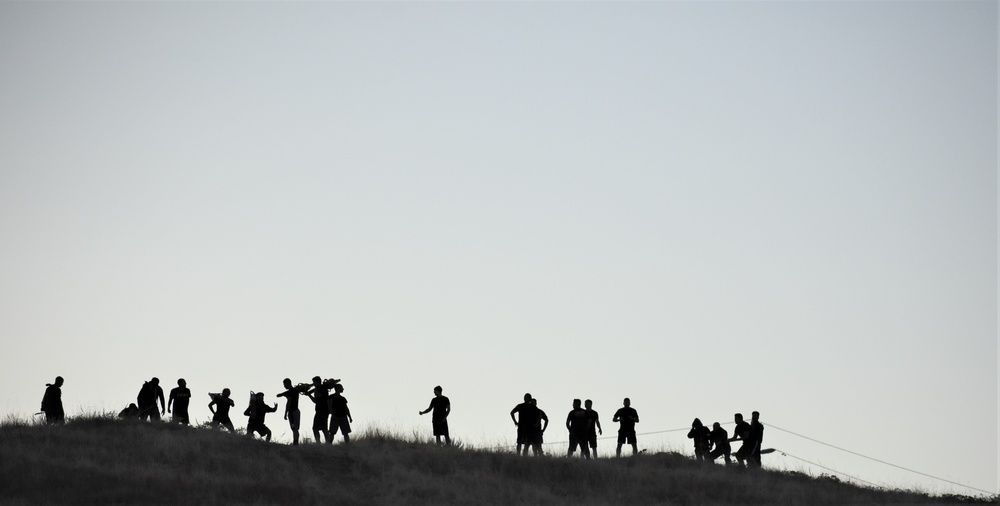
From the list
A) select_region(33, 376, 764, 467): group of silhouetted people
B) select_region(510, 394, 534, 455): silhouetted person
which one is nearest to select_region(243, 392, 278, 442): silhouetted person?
select_region(33, 376, 764, 467): group of silhouetted people

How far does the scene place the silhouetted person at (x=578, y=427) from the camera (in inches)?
1084

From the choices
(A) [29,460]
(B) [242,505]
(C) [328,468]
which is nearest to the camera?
(B) [242,505]

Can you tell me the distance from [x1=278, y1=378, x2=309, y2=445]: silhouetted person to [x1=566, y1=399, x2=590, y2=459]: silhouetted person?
596cm

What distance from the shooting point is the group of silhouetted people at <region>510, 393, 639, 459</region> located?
27172 millimetres

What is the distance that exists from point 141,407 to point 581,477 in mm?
10206

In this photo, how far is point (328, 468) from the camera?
2469 cm

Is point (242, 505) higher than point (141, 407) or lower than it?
lower

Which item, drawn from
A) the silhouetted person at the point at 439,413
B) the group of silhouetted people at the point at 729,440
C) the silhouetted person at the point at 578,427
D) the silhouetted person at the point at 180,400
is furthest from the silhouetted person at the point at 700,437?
the silhouetted person at the point at 180,400

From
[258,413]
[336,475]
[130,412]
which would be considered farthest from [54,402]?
[336,475]

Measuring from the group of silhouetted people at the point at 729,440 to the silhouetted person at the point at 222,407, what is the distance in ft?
35.3

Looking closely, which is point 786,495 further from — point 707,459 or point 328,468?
point 328,468

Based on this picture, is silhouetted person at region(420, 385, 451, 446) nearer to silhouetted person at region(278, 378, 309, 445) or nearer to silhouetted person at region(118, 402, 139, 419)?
silhouetted person at region(278, 378, 309, 445)

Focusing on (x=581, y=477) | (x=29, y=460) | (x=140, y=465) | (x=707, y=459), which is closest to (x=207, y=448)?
(x=140, y=465)

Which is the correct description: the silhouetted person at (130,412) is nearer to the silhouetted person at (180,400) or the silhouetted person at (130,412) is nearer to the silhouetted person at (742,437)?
the silhouetted person at (180,400)
